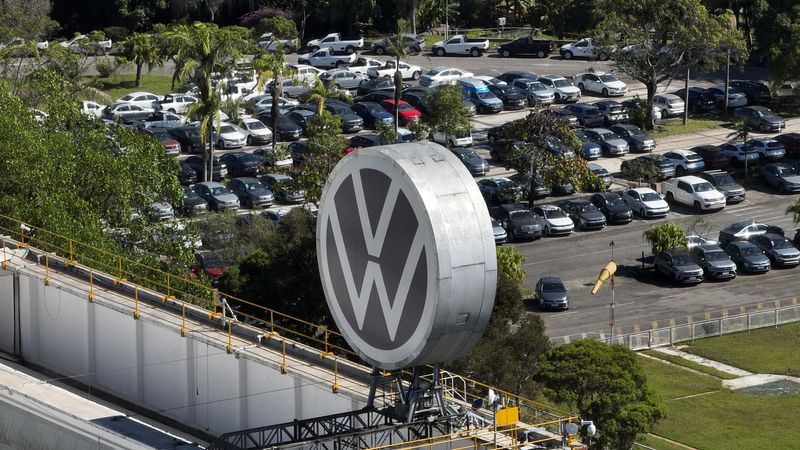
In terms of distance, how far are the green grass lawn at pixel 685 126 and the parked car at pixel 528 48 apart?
15417 mm

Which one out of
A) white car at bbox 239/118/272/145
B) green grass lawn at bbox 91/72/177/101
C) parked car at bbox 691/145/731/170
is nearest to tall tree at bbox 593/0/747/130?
parked car at bbox 691/145/731/170

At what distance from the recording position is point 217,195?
73.8m

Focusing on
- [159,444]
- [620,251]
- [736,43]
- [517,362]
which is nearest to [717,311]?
[620,251]

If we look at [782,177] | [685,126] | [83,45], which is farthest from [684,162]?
[83,45]

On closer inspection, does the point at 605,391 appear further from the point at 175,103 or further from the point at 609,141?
the point at 175,103

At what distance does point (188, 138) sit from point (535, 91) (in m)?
19.9

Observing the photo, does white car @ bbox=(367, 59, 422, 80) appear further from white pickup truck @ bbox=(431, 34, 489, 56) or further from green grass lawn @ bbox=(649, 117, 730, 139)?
green grass lawn @ bbox=(649, 117, 730, 139)

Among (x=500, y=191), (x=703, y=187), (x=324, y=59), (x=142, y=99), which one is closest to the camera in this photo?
(x=500, y=191)

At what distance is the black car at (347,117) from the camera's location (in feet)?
284

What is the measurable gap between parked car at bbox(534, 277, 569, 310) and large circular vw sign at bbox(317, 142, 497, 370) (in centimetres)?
3169

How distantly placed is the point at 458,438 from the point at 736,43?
58.6 m

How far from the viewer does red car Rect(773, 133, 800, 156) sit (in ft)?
274

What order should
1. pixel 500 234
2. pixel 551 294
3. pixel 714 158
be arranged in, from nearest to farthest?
pixel 551 294 → pixel 500 234 → pixel 714 158

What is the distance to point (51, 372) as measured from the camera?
4631 cm
